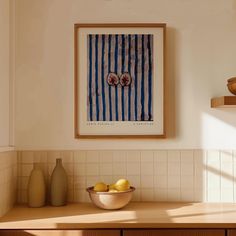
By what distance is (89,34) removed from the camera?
8.44 ft

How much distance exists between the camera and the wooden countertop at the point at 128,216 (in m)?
2.01

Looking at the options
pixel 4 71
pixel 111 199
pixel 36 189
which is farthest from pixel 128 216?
pixel 4 71

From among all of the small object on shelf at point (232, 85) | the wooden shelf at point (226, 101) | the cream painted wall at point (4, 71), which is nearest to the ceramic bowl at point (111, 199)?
the cream painted wall at point (4, 71)

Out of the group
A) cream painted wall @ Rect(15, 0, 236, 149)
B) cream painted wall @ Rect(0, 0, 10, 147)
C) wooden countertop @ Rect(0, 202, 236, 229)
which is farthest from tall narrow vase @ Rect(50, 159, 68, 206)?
cream painted wall @ Rect(0, 0, 10, 147)

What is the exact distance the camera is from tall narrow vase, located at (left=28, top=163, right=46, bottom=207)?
2447mm

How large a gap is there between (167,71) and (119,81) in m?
0.33

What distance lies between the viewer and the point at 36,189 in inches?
96.4

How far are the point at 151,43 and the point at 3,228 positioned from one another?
1.46 meters

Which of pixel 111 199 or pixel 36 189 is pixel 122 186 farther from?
pixel 36 189

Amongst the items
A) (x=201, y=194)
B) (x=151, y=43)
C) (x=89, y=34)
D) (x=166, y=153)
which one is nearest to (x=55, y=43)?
(x=89, y=34)

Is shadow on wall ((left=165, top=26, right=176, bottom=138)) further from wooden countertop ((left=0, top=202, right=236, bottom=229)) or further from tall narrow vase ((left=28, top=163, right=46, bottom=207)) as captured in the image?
tall narrow vase ((left=28, top=163, right=46, bottom=207))

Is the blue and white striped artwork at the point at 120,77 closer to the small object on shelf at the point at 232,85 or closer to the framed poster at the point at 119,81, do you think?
the framed poster at the point at 119,81

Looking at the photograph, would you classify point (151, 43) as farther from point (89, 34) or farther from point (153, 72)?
point (89, 34)

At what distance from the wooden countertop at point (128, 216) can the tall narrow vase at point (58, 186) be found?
5 cm
